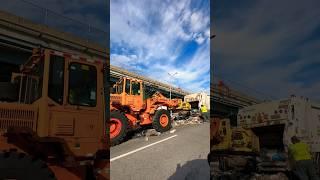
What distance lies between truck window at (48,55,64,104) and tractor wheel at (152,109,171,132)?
31.0ft

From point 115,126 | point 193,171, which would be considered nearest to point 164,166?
point 193,171

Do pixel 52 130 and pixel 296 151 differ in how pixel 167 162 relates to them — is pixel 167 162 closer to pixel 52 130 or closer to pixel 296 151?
pixel 52 130

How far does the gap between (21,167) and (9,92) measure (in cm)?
188

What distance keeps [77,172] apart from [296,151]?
599 cm

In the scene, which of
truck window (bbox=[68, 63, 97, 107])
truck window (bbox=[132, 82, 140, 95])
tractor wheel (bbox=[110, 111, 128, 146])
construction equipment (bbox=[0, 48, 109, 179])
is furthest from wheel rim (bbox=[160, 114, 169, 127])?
truck window (bbox=[68, 63, 97, 107])

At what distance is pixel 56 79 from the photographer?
5.34 metres

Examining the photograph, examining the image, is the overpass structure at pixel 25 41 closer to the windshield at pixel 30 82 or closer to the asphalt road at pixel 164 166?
the windshield at pixel 30 82

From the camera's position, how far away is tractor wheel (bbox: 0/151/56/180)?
440 centimetres

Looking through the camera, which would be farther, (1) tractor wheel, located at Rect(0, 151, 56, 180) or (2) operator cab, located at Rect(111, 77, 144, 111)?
(2) operator cab, located at Rect(111, 77, 144, 111)

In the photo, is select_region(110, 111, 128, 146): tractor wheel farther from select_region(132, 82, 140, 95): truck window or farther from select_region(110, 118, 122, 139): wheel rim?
select_region(132, 82, 140, 95): truck window

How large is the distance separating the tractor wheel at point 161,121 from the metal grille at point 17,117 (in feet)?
31.9

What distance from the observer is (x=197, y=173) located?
13.0 ft

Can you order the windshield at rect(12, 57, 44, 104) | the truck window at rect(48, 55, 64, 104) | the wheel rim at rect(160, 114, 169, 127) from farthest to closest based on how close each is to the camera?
the wheel rim at rect(160, 114, 169, 127), the windshield at rect(12, 57, 44, 104), the truck window at rect(48, 55, 64, 104)

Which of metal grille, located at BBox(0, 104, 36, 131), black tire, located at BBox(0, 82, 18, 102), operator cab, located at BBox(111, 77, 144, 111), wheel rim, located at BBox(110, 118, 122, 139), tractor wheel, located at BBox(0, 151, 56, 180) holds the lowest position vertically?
tractor wheel, located at BBox(0, 151, 56, 180)
